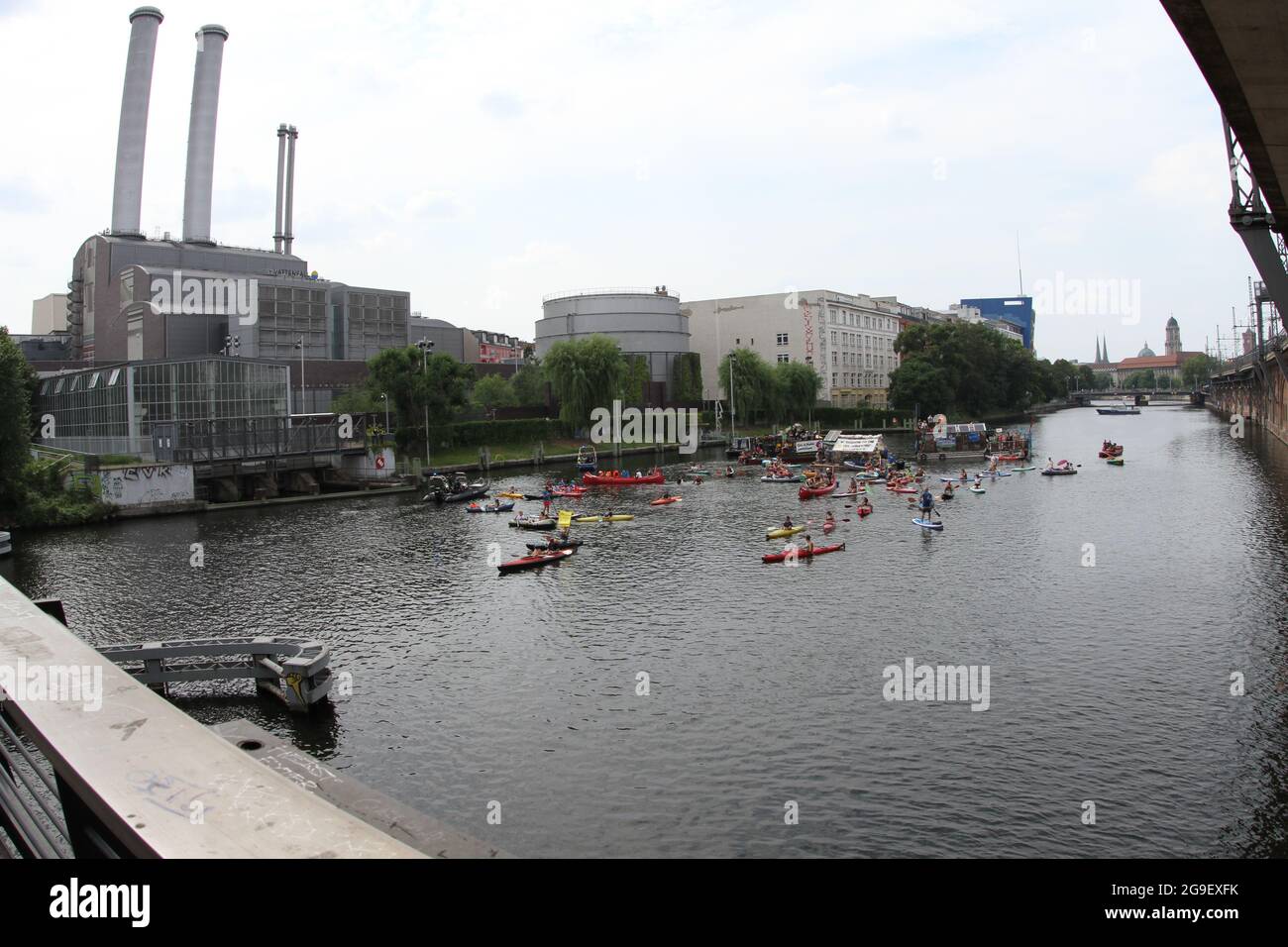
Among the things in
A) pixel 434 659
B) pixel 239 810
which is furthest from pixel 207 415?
pixel 239 810

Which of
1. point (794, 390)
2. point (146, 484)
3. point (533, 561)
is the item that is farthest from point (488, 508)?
point (794, 390)

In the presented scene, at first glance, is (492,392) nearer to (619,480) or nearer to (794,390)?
(794,390)

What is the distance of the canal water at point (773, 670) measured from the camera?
1816 centimetres

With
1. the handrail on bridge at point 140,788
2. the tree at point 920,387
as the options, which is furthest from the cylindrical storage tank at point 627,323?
the handrail on bridge at point 140,788

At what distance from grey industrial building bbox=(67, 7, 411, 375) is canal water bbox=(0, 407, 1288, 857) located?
58.3 metres

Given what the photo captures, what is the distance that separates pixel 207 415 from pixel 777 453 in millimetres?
53311

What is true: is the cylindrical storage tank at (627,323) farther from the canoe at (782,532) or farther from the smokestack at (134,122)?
the canoe at (782,532)

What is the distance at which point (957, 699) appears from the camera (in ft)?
79.5

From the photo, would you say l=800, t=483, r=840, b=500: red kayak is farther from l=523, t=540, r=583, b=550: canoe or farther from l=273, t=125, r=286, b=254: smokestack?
l=273, t=125, r=286, b=254: smokestack

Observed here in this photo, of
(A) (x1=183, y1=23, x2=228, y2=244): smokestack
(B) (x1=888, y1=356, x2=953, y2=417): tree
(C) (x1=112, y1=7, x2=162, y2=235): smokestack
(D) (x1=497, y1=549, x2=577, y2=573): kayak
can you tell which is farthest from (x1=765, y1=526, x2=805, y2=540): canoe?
(C) (x1=112, y1=7, x2=162, y2=235): smokestack

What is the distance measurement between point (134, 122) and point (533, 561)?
318ft

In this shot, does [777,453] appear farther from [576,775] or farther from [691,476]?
[576,775]

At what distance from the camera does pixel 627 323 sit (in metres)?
132
